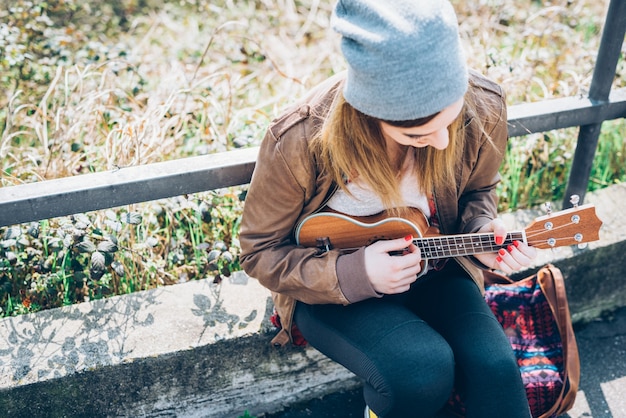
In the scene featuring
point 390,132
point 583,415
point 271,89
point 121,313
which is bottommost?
point 583,415

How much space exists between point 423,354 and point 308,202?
544 mm

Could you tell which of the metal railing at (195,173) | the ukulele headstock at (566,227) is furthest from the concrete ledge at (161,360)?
the ukulele headstock at (566,227)

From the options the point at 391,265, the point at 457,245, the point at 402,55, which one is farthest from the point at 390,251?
the point at 402,55

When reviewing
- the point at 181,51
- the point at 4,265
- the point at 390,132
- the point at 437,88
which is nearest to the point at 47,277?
the point at 4,265

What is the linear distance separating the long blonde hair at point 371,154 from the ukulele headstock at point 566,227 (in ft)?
0.93

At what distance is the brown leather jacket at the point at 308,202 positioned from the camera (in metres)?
1.84

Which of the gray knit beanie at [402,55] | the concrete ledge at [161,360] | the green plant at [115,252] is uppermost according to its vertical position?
the gray knit beanie at [402,55]

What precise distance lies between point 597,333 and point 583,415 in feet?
1.44

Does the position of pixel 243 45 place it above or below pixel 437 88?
below

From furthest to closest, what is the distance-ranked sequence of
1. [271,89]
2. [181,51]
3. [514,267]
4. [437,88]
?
[181,51]
[271,89]
[514,267]
[437,88]

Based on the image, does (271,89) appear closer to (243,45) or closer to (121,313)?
(243,45)

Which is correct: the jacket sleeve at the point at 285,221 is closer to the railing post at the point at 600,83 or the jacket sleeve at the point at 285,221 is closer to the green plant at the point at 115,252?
the green plant at the point at 115,252

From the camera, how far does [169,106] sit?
9.27 feet

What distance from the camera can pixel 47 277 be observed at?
2371mm
